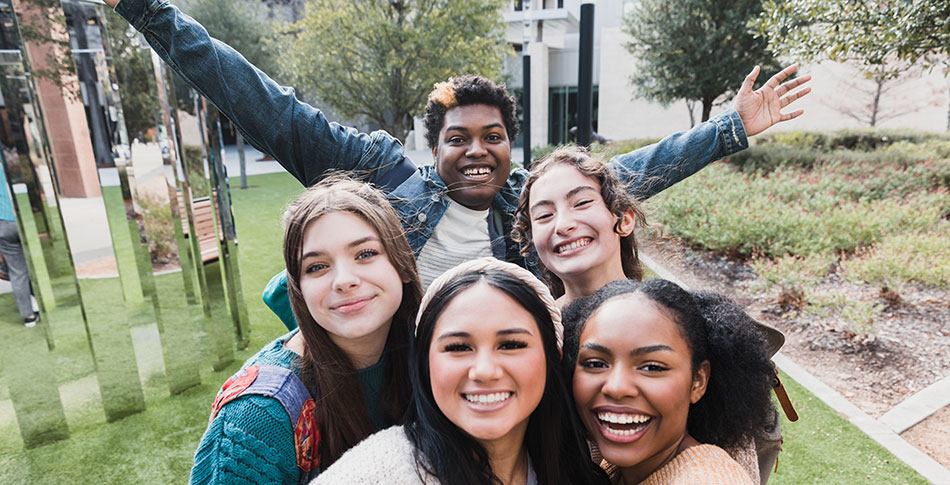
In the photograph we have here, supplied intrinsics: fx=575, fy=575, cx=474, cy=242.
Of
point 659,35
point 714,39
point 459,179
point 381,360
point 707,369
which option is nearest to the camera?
point 707,369

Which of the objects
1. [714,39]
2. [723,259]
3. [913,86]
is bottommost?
[723,259]

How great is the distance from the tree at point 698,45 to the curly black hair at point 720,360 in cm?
1327

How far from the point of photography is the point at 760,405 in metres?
1.65

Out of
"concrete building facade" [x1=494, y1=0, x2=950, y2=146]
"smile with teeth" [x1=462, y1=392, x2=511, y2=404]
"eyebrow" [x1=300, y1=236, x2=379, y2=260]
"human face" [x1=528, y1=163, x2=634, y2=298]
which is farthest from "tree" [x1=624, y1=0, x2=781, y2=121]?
"smile with teeth" [x1=462, y1=392, x2=511, y2=404]

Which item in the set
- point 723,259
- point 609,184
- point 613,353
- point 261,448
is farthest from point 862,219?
point 261,448

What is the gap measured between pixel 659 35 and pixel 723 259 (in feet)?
31.1

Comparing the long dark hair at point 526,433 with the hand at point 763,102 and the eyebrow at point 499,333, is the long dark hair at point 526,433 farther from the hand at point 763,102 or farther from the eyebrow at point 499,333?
the hand at point 763,102

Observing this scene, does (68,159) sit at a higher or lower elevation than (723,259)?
higher

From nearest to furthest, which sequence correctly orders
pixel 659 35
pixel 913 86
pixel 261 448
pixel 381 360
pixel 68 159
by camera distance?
pixel 261 448
pixel 381 360
pixel 68 159
pixel 659 35
pixel 913 86

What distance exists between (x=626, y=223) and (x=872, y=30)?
516cm

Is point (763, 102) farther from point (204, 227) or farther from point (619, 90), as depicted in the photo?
point (619, 90)

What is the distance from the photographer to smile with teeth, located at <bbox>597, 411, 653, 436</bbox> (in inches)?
57.9

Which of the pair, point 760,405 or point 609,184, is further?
point 609,184

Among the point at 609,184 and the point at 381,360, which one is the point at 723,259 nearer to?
the point at 609,184
